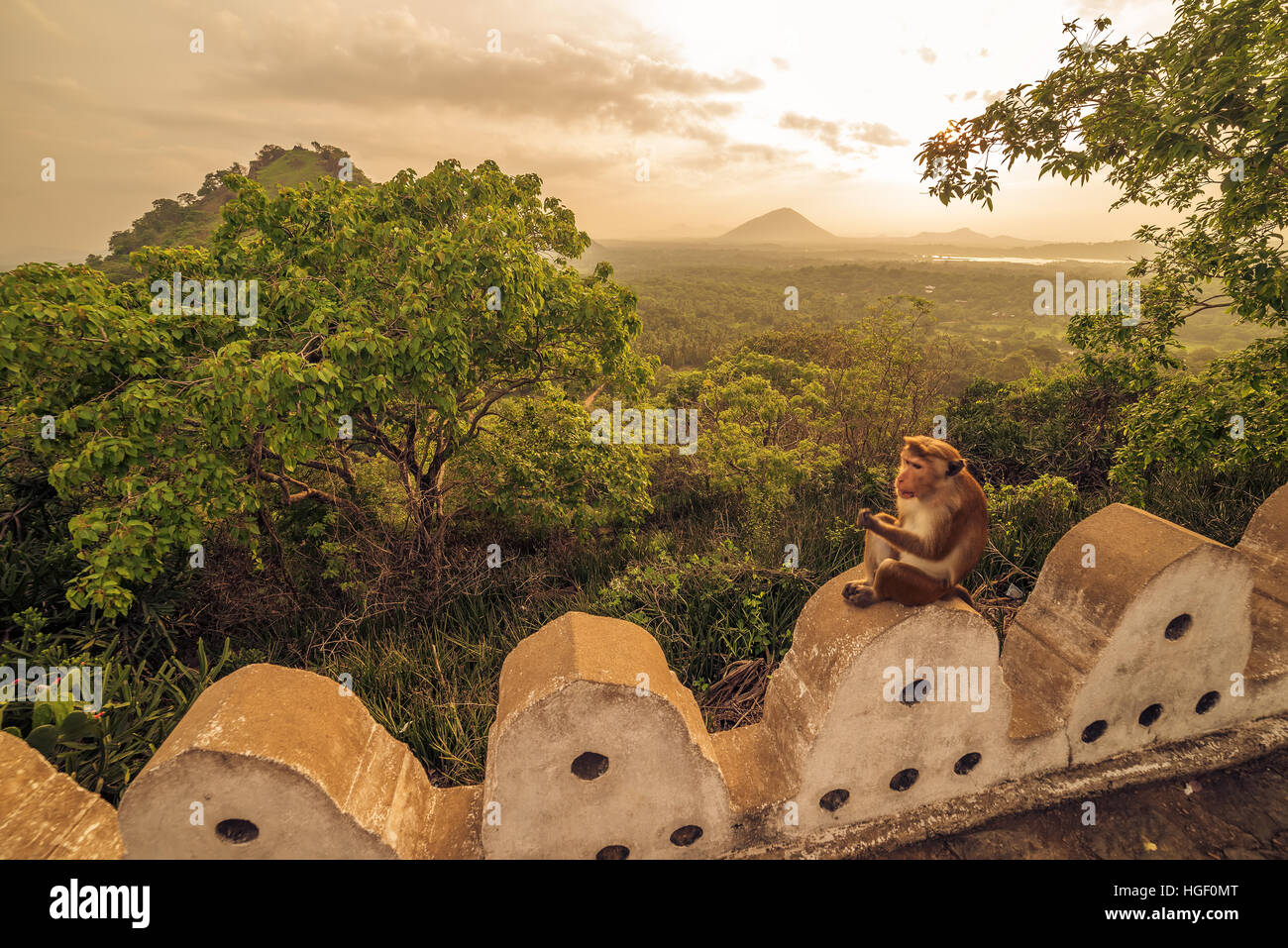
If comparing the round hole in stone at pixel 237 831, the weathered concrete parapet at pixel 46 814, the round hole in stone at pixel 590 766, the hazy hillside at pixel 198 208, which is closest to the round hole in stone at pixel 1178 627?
the round hole in stone at pixel 590 766

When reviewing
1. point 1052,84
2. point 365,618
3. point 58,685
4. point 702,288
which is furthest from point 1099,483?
point 702,288

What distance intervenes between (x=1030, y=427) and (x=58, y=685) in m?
13.2

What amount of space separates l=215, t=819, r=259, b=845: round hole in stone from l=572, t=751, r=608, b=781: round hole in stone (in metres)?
1.16

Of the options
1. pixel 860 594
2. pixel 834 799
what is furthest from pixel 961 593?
pixel 834 799

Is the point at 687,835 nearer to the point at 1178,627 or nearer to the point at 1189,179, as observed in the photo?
the point at 1178,627

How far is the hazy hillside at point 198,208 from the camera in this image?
491 inches

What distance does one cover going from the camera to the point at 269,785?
1.86 meters

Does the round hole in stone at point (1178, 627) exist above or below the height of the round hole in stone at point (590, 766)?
above

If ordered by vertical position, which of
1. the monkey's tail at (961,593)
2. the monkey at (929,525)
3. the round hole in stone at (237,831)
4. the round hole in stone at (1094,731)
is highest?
the monkey at (929,525)

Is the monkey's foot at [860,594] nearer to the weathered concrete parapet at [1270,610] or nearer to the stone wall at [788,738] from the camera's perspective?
the stone wall at [788,738]

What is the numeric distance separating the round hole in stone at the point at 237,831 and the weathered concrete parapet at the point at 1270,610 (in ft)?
17.1

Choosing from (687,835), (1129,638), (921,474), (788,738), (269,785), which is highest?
(921,474)

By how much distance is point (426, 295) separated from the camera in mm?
4832

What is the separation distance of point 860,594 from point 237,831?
8.54 ft
